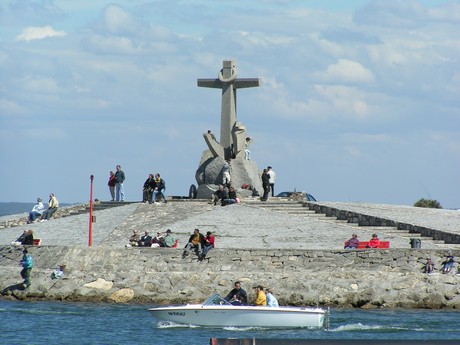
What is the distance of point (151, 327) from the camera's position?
31.3m

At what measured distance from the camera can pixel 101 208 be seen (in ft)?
158

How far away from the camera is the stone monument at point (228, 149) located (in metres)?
48.5

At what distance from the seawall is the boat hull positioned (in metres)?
4.70

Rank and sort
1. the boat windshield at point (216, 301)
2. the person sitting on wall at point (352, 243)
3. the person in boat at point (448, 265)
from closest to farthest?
the boat windshield at point (216, 301), the person in boat at point (448, 265), the person sitting on wall at point (352, 243)

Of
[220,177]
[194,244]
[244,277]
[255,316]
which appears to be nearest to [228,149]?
[220,177]

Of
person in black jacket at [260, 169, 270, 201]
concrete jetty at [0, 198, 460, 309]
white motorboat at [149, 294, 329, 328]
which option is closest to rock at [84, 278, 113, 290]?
concrete jetty at [0, 198, 460, 309]

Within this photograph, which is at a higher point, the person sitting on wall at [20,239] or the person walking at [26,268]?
the person sitting on wall at [20,239]

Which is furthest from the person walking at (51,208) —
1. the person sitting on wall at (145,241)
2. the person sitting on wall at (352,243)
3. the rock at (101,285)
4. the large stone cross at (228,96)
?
the person sitting on wall at (352,243)

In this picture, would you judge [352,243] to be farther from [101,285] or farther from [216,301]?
[216,301]

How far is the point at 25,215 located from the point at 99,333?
65.8ft

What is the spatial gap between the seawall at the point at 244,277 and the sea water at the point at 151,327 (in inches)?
26.1

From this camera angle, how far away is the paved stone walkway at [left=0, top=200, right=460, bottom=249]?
3984 centimetres

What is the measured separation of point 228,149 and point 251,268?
12681 millimetres

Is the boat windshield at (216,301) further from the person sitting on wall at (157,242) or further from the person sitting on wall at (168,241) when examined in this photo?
the person sitting on wall at (157,242)
